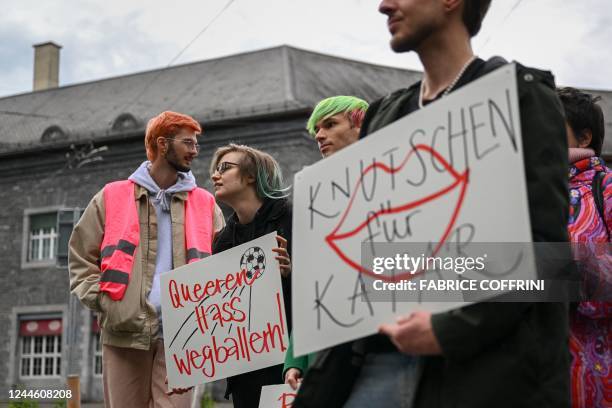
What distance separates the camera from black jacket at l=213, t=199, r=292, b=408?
3885 millimetres

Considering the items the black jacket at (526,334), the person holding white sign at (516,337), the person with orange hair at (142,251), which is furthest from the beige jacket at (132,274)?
the black jacket at (526,334)

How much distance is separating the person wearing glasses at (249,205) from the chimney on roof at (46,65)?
3079 cm

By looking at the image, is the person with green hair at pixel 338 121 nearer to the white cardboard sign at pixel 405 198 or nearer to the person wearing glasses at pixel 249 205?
the person wearing glasses at pixel 249 205

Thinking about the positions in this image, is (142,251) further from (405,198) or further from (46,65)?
(46,65)

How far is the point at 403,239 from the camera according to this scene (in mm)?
1984

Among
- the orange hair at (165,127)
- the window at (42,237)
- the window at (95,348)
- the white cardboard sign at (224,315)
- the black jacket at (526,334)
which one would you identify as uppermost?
the window at (42,237)

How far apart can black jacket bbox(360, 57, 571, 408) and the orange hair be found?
10.1 ft

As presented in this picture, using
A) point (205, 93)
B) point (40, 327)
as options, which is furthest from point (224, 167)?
point (40, 327)

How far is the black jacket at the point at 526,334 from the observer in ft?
5.78

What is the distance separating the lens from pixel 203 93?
26.4 metres

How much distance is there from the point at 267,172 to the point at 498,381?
263 cm

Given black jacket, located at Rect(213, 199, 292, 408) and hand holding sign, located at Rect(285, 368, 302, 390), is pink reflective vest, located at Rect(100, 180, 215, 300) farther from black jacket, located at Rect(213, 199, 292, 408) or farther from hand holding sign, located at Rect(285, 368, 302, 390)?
hand holding sign, located at Rect(285, 368, 302, 390)

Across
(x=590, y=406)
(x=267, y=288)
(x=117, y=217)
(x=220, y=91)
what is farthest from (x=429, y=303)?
(x=220, y=91)

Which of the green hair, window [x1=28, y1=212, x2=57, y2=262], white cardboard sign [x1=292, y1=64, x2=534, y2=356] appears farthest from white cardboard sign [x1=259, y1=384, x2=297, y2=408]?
window [x1=28, y1=212, x2=57, y2=262]
